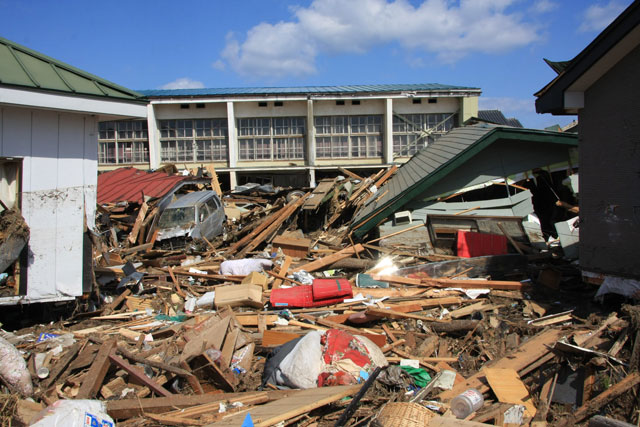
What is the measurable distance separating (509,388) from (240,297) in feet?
16.1

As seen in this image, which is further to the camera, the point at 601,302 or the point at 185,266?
the point at 185,266

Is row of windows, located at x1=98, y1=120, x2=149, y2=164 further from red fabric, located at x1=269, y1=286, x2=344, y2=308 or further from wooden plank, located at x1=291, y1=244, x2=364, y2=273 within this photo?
red fabric, located at x1=269, y1=286, x2=344, y2=308

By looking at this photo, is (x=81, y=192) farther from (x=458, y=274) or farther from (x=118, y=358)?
(x=458, y=274)

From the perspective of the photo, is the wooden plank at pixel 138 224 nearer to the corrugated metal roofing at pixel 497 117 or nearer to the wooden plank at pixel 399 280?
the wooden plank at pixel 399 280

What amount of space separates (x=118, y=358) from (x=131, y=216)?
36.6 ft

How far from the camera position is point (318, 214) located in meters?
16.4

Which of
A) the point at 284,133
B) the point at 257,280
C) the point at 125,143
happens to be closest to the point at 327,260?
the point at 257,280

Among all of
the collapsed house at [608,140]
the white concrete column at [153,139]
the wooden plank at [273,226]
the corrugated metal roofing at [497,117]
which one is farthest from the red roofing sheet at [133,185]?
the corrugated metal roofing at [497,117]

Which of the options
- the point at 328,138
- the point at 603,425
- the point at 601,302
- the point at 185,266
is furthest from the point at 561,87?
the point at 328,138

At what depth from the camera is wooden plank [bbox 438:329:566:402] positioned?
4.91m

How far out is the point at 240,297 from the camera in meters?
8.30

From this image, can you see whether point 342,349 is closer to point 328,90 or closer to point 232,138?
point 232,138

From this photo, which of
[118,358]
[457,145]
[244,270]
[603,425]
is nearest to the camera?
[603,425]

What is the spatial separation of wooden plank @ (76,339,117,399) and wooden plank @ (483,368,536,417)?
4277mm
